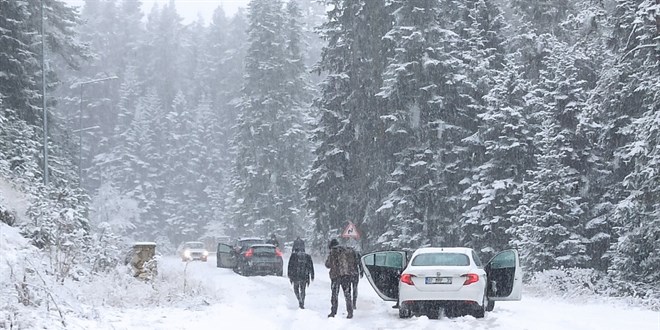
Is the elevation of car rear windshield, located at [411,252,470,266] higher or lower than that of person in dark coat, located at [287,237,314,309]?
higher

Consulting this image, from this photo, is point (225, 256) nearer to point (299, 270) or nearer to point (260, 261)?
point (260, 261)

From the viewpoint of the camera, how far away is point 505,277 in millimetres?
18891

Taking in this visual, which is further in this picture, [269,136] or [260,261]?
[269,136]

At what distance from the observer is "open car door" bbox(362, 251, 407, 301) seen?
19391 mm

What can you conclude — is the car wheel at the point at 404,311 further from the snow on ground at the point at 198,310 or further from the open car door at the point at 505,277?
the open car door at the point at 505,277

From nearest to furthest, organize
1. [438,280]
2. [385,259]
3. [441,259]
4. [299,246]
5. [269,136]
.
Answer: [438,280] → [441,259] → [385,259] → [299,246] → [269,136]

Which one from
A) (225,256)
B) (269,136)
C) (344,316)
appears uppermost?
(269,136)

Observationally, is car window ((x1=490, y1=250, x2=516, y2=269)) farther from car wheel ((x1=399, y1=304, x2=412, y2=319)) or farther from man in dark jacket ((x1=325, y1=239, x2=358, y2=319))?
man in dark jacket ((x1=325, y1=239, x2=358, y2=319))

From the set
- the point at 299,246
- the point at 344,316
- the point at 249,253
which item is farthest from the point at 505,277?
the point at 249,253

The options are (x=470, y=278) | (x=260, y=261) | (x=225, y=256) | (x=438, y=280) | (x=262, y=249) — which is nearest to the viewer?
(x=470, y=278)

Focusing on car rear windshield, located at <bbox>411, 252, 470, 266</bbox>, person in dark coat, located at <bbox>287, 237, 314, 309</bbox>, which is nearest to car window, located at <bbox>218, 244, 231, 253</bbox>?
person in dark coat, located at <bbox>287, 237, 314, 309</bbox>

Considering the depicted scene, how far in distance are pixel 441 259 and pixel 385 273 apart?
1811mm

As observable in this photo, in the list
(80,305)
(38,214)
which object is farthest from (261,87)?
(80,305)

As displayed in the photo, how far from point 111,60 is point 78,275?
10004 centimetres
